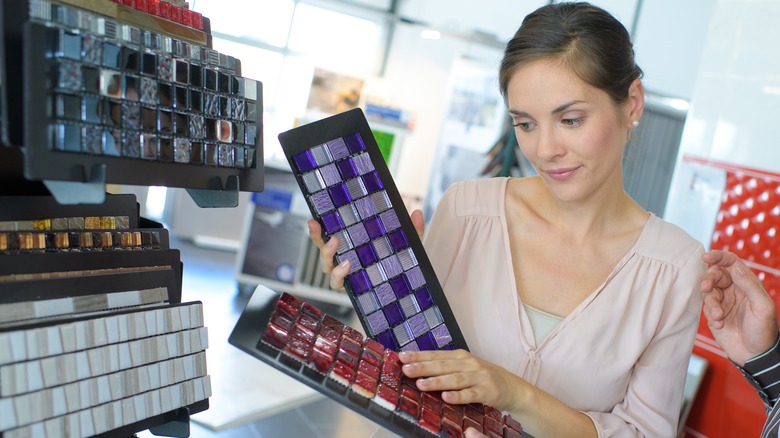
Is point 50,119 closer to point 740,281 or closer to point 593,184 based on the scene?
point 593,184

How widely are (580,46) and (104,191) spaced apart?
1.06 meters

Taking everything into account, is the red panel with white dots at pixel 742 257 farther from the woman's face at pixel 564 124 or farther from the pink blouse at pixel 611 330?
the woman's face at pixel 564 124

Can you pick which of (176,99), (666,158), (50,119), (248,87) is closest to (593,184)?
(248,87)

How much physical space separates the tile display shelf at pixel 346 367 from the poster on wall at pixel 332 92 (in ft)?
25.5

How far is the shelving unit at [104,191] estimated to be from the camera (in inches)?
29.8

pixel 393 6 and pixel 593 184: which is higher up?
pixel 393 6

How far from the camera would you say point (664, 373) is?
1.61m

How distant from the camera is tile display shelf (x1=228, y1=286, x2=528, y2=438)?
1.01 m

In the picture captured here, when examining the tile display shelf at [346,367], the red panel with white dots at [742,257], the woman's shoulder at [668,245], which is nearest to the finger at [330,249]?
the tile display shelf at [346,367]

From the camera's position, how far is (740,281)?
5.16 feet

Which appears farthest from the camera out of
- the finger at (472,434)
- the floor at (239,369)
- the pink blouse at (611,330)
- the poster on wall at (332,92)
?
the poster on wall at (332,92)

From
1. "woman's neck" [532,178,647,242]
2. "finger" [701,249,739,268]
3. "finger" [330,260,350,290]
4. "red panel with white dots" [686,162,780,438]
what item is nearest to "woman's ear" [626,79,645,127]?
"woman's neck" [532,178,647,242]

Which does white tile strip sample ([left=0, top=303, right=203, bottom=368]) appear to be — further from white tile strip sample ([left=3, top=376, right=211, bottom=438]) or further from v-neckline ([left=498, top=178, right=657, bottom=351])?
v-neckline ([left=498, top=178, right=657, bottom=351])

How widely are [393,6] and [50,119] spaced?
37.6 ft
